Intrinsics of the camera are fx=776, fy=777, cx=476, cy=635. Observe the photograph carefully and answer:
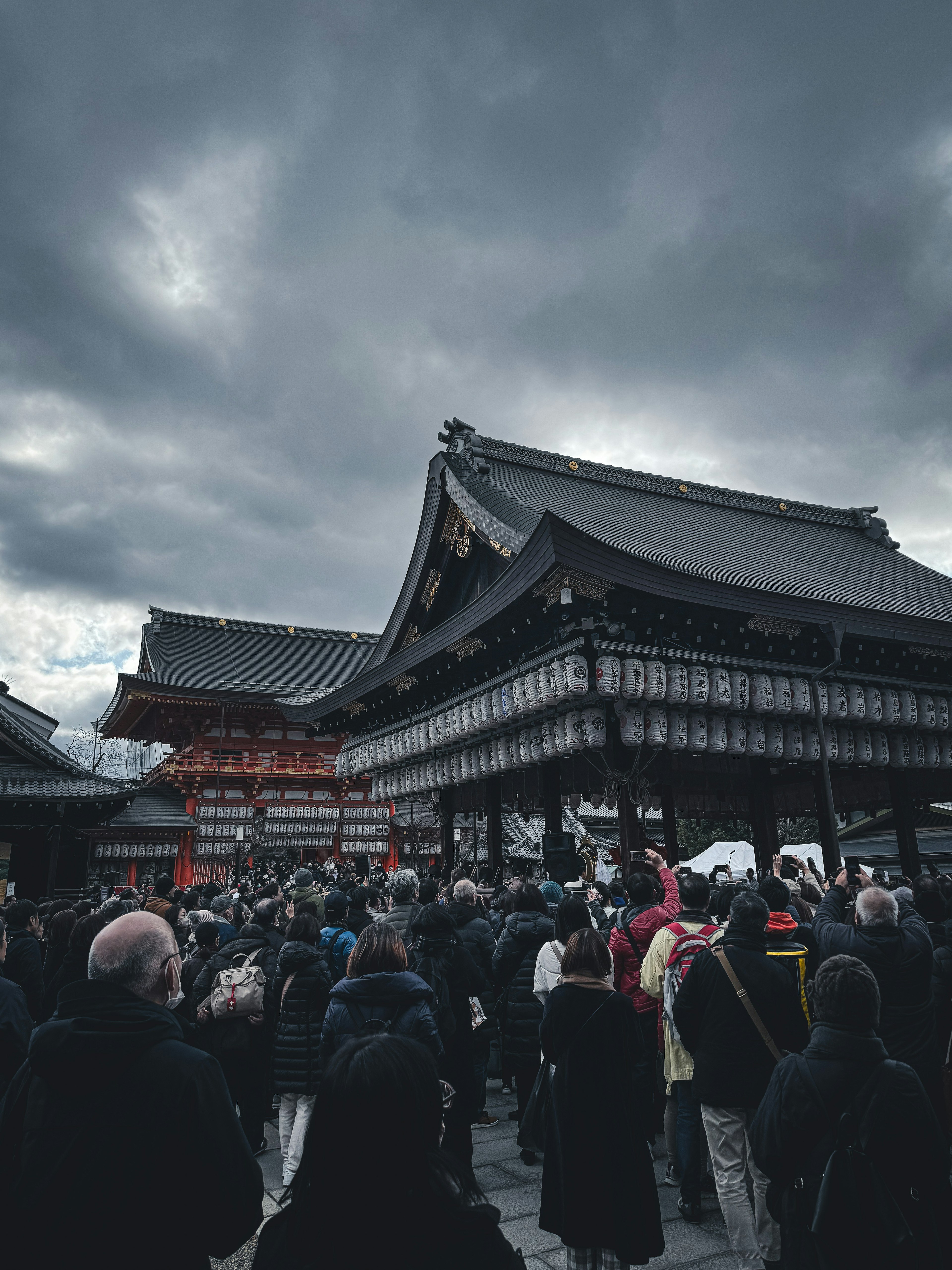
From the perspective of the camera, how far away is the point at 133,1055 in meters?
2.35

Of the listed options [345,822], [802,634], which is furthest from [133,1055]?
[345,822]

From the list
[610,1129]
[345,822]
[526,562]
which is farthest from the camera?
[345,822]

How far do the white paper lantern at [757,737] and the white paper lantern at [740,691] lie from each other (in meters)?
0.58

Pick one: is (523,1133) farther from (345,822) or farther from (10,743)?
(345,822)

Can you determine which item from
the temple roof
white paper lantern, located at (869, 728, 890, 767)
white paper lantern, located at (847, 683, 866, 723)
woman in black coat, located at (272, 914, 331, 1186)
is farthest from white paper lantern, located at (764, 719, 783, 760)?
the temple roof

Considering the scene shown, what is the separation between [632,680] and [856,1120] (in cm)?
744

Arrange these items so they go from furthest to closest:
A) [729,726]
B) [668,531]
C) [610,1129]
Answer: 1. [668,531]
2. [729,726]
3. [610,1129]

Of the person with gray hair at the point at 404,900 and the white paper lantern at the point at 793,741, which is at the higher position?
the white paper lantern at the point at 793,741

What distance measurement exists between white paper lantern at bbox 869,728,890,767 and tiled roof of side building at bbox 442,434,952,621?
206 centimetres

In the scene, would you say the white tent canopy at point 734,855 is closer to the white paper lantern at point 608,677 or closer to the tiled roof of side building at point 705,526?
the tiled roof of side building at point 705,526

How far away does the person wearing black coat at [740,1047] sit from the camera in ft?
14.6

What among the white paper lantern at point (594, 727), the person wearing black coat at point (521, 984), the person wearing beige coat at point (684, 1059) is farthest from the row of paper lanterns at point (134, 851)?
the person wearing beige coat at point (684, 1059)

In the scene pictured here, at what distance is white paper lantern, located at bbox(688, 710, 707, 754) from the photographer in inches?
443

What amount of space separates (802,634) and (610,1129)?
9.64 m
